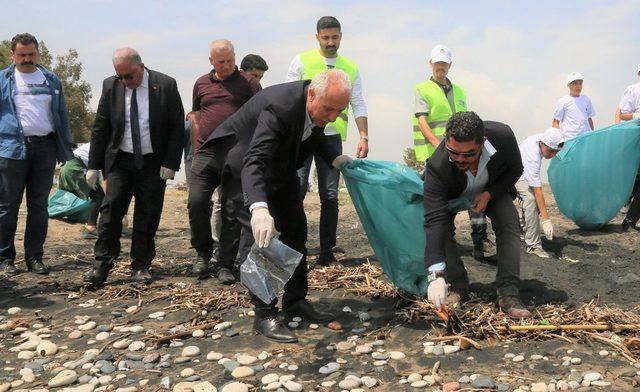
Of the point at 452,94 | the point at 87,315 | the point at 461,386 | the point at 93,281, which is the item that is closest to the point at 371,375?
the point at 461,386

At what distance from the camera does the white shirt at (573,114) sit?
25.0 ft

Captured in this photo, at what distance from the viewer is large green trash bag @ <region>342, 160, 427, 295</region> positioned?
3.95 metres

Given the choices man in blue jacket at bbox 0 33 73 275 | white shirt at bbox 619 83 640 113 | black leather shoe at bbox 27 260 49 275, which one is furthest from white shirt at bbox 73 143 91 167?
white shirt at bbox 619 83 640 113

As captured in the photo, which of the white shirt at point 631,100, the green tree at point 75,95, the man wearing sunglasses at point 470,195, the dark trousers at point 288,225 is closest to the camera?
the man wearing sunglasses at point 470,195

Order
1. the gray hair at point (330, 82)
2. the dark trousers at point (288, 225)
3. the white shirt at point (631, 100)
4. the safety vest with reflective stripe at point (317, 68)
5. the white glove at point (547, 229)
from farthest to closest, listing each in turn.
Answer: the white shirt at point (631, 100), the white glove at point (547, 229), the safety vest with reflective stripe at point (317, 68), the dark trousers at point (288, 225), the gray hair at point (330, 82)

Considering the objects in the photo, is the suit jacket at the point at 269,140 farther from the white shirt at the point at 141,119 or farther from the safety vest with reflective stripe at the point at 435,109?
the safety vest with reflective stripe at the point at 435,109

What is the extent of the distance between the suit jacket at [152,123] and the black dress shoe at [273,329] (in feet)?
5.52

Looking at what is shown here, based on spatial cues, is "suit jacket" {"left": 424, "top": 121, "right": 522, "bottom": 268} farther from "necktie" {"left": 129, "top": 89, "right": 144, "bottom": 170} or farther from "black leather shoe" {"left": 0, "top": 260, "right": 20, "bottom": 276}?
"black leather shoe" {"left": 0, "top": 260, "right": 20, "bottom": 276}

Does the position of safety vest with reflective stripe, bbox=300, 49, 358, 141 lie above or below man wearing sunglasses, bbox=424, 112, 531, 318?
above

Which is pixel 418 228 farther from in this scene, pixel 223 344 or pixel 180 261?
pixel 180 261

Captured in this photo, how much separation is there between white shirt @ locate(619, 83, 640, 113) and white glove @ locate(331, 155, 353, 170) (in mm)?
4792

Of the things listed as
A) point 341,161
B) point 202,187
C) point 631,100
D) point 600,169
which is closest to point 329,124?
point 341,161

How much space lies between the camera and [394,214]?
4012mm

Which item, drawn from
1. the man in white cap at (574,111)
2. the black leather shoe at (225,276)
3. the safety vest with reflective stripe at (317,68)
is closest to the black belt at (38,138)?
the black leather shoe at (225,276)
